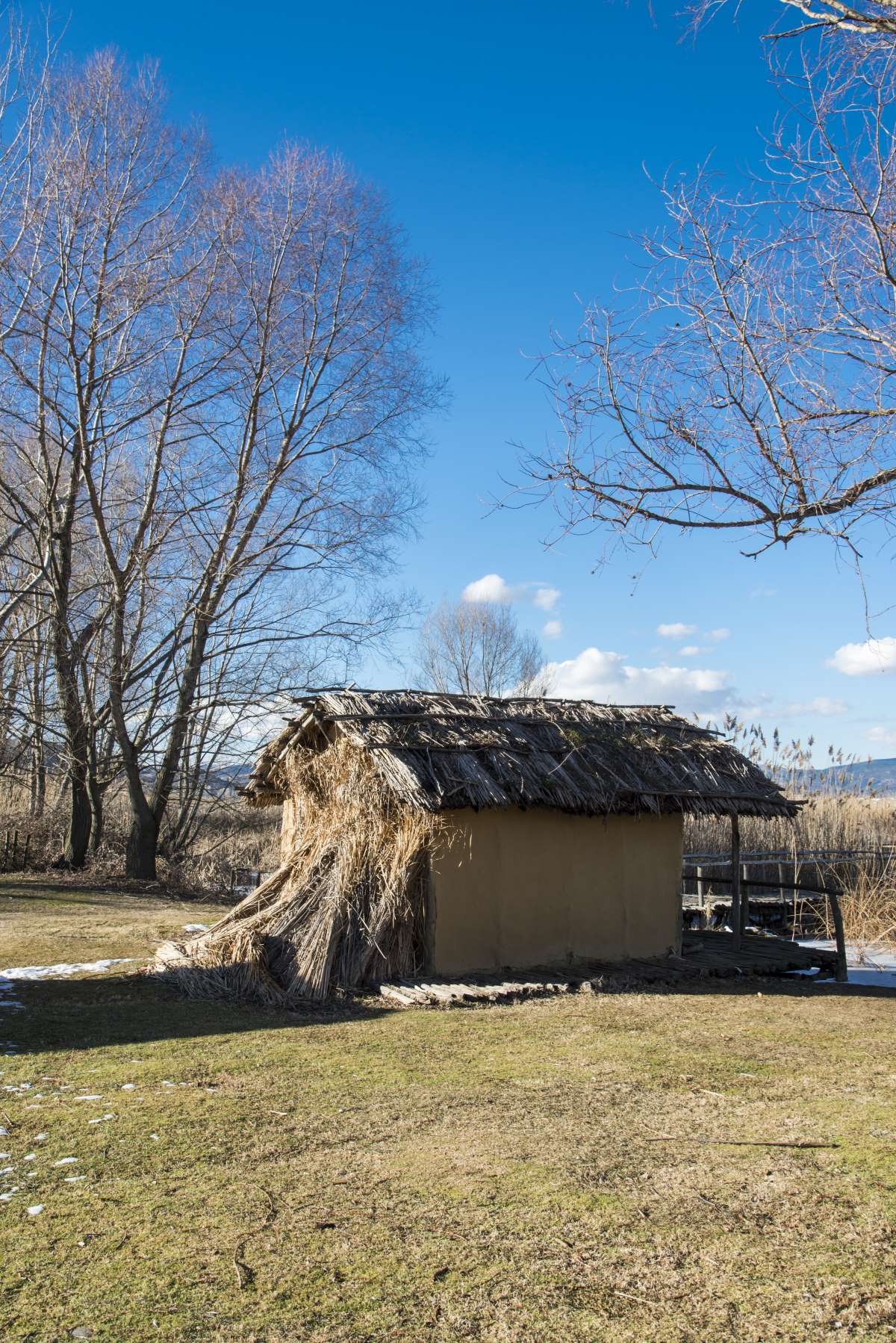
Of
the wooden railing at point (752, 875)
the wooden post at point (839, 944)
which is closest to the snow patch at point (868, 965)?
the wooden post at point (839, 944)

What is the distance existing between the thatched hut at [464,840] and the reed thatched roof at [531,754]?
0.08 feet

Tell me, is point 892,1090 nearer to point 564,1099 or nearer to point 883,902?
point 564,1099

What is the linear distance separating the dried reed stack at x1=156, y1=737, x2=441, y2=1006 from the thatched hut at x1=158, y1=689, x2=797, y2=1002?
20mm

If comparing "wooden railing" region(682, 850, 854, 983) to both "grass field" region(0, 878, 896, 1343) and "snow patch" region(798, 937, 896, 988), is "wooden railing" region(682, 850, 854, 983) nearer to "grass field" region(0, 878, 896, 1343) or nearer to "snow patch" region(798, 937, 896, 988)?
"snow patch" region(798, 937, 896, 988)

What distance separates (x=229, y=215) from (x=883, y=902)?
52.6ft

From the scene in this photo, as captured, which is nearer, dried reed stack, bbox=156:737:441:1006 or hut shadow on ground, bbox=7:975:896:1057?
hut shadow on ground, bbox=7:975:896:1057

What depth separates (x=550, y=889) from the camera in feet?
38.8

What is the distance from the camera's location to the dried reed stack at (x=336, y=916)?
1015 centimetres

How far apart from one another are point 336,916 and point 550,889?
8.54ft

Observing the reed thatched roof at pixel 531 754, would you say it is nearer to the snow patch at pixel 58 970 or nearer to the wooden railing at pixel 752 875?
the wooden railing at pixel 752 875

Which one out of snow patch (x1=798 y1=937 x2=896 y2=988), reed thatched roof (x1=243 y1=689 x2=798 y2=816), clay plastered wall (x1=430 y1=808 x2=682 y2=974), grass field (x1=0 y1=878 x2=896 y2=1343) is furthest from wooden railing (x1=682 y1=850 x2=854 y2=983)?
grass field (x1=0 y1=878 x2=896 y2=1343)

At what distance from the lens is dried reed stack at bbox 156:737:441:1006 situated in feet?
33.3

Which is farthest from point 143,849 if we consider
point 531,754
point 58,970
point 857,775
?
point 857,775

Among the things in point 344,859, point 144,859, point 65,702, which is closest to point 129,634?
point 65,702
